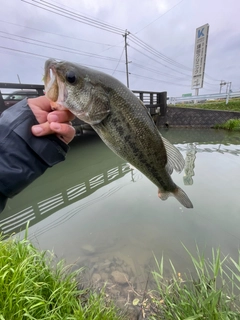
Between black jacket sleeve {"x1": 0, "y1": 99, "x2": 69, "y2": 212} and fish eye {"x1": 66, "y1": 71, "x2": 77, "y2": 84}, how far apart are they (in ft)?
1.09

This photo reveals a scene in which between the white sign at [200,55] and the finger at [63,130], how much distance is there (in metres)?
17.1

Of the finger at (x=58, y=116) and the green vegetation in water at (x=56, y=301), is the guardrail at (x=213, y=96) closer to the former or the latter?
the green vegetation in water at (x=56, y=301)

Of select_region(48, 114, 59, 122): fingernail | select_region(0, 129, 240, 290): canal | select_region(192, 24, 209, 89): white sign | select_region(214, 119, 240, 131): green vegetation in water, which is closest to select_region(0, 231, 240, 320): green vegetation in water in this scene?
select_region(0, 129, 240, 290): canal

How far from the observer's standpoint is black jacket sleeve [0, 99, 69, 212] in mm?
1106

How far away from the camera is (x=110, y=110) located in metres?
1.22

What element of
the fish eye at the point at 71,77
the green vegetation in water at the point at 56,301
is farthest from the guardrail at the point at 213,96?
the fish eye at the point at 71,77

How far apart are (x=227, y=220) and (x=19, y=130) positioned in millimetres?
3768

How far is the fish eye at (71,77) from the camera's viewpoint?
1.10 meters

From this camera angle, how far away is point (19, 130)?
1.10 m

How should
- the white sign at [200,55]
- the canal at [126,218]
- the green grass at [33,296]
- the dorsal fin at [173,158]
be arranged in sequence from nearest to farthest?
the green grass at [33,296] < the dorsal fin at [173,158] < the canal at [126,218] < the white sign at [200,55]

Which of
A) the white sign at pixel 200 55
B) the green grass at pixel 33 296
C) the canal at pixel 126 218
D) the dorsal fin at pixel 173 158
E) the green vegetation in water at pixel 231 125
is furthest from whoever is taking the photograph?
the white sign at pixel 200 55

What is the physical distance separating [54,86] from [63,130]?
0.28 meters

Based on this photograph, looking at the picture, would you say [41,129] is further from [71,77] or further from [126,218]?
[126,218]

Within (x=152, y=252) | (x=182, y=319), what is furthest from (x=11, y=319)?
(x=152, y=252)
